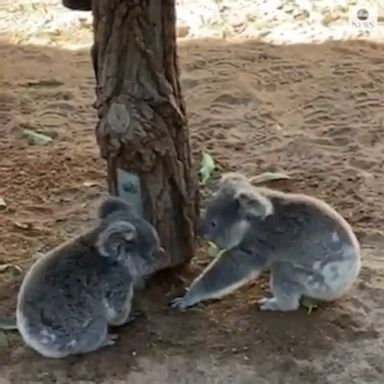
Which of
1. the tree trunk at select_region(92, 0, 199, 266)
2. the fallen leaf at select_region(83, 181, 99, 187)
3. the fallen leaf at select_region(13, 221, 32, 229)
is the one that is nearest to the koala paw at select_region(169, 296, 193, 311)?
the tree trunk at select_region(92, 0, 199, 266)

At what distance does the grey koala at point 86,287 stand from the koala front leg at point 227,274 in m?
0.21

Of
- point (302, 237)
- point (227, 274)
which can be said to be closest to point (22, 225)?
point (227, 274)

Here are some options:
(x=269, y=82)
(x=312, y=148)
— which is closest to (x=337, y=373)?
(x=312, y=148)

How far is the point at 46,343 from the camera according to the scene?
160 inches

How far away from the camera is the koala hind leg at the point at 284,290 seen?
14.0 feet

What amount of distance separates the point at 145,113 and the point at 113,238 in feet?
1.50

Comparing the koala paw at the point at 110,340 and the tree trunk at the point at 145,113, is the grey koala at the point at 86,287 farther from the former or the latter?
the tree trunk at the point at 145,113

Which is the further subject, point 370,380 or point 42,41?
point 42,41

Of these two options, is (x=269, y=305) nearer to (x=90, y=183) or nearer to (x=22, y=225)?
(x=22, y=225)

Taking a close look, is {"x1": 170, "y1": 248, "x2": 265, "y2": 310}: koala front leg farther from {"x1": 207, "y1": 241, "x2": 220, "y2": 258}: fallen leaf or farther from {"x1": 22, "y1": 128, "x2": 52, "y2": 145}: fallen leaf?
{"x1": 22, "y1": 128, "x2": 52, "y2": 145}: fallen leaf

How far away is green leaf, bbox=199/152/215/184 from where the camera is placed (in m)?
5.42

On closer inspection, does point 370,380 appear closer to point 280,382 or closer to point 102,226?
point 280,382

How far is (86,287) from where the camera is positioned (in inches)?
160

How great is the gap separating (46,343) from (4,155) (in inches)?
74.7
